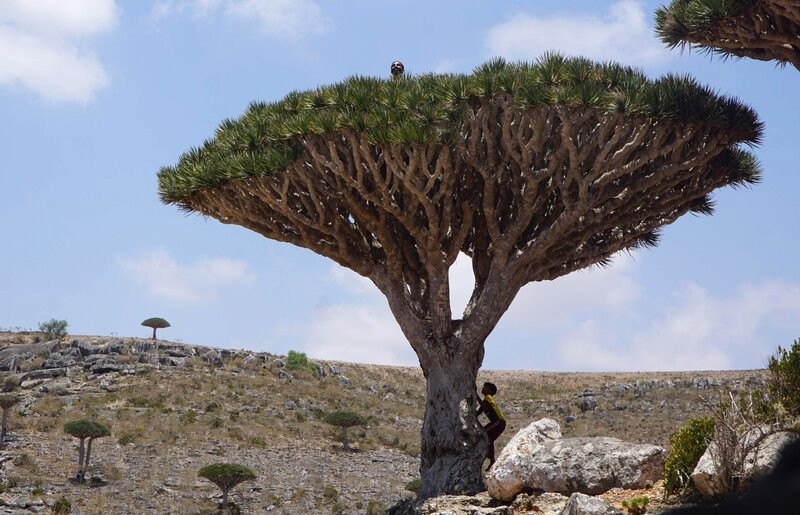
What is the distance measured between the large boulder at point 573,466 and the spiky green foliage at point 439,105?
405 cm

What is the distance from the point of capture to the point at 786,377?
10.1 meters

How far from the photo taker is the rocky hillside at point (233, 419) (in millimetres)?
24859

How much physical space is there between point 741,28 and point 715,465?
5.42m

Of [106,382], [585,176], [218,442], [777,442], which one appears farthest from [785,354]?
[106,382]

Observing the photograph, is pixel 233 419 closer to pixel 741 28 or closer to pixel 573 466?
pixel 573 466

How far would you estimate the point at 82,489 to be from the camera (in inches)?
950

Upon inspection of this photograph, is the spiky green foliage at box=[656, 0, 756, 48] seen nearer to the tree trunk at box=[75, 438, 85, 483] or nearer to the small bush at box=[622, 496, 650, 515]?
the small bush at box=[622, 496, 650, 515]

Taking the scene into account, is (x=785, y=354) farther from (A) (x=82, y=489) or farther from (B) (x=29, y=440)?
(B) (x=29, y=440)

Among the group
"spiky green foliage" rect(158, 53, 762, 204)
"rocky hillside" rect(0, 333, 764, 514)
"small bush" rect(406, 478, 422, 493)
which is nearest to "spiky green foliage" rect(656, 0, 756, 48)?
"spiky green foliage" rect(158, 53, 762, 204)

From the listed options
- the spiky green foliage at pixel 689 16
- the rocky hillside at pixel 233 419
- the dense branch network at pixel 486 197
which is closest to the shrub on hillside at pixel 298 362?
the rocky hillside at pixel 233 419

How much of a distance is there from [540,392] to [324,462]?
1882cm

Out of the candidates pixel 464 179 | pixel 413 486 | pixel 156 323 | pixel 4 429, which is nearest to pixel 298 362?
pixel 156 323

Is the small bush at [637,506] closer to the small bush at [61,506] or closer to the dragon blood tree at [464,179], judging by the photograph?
the dragon blood tree at [464,179]

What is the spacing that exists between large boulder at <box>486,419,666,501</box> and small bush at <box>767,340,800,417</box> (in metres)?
1.50
